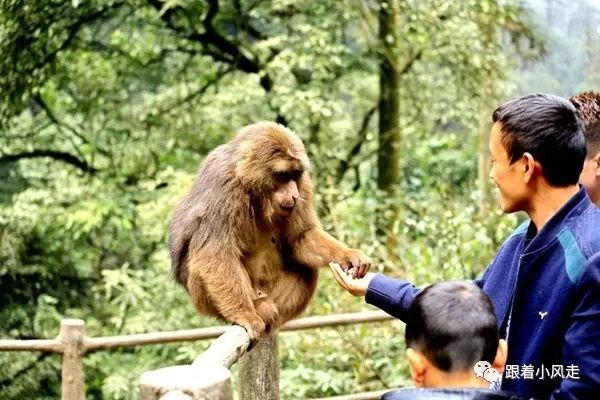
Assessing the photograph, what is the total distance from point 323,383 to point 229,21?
13.2ft

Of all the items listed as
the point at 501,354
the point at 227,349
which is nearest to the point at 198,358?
the point at 227,349

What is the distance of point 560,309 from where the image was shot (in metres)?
1.64

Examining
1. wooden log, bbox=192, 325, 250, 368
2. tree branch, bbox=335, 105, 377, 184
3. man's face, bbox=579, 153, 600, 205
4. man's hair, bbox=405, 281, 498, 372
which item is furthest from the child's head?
tree branch, bbox=335, 105, 377, 184

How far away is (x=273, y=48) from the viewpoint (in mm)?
7641

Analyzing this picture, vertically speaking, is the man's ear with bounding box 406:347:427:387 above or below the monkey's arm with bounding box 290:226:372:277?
above

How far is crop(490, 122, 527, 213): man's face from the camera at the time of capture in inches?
68.1

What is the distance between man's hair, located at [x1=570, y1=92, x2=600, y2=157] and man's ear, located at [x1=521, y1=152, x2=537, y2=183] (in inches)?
12.4

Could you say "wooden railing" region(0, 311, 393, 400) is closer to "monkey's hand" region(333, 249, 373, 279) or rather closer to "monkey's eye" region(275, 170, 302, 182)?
"monkey's hand" region(333, 249, 373, 279)

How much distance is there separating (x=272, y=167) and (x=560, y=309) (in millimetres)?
1549

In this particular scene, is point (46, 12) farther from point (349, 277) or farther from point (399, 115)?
point (349, 277)

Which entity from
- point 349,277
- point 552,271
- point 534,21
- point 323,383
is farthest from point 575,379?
point 534,21

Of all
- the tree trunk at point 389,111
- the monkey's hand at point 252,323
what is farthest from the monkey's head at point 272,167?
the tree trunk at point 389,111

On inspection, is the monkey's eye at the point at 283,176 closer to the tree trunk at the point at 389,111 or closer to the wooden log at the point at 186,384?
the wooden log at the point at 186,384

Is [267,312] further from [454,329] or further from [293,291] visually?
[454,329]
